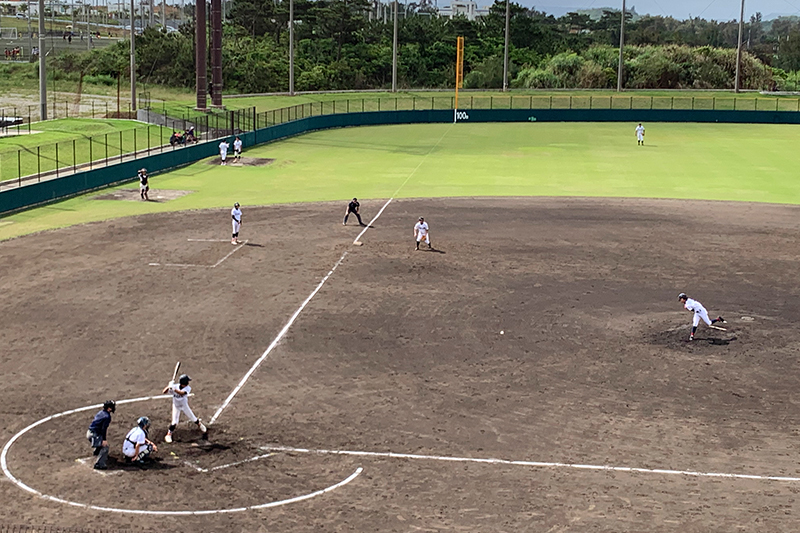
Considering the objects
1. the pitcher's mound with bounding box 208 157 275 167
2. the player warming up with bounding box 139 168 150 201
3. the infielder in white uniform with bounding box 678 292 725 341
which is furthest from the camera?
the pitcher's mound with bounding box 208 157 275 167

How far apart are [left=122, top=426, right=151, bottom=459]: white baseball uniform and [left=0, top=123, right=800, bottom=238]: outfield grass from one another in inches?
1017

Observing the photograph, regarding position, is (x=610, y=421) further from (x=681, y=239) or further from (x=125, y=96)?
(x=125, y=96)

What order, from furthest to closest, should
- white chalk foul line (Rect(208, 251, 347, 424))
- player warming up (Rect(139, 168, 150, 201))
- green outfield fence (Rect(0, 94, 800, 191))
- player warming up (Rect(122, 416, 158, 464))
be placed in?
green outfield fence (Rect(0, 94, 800, 191))
player warming up (Rect(139, 168, 150, 201))
white chalk foul line (Rect(208, 251, 347, 424))
player warming up (Rect(122, 416, 158, 464))

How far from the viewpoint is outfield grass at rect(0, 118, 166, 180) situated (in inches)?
2119

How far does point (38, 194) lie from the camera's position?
4853 centimetres

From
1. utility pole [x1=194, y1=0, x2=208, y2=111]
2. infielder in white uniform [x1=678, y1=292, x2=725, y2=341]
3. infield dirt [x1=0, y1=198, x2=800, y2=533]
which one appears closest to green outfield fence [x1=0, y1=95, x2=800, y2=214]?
utility pole [x1=194, y1=0, x2=208, y2=111]

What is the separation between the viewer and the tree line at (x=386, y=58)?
404ft

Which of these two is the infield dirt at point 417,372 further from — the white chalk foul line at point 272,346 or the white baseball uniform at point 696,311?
the white baseball uniform at point 696,311

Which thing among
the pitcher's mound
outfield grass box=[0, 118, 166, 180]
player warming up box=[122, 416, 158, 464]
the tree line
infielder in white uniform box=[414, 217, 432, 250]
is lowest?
player warming up box=[122, 416, 158, 464]

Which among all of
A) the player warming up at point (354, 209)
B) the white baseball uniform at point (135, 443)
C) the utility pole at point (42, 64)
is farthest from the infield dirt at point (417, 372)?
the utility pole at point (42, 64)

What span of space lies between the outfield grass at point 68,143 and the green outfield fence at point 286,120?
124mm

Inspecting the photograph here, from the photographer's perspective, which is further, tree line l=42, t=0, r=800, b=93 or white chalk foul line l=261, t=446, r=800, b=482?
tree line l=42, t=0, r=800, b=93

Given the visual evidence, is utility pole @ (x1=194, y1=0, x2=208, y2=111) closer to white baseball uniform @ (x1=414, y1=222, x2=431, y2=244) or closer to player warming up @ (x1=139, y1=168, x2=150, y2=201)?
player warming up @ (x1=139, y1=168, x2=150, y2=201)

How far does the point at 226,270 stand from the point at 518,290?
35.2 ft
